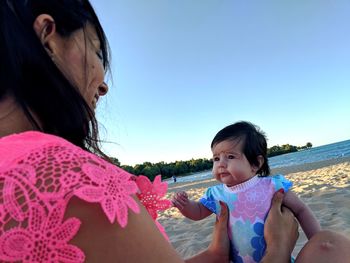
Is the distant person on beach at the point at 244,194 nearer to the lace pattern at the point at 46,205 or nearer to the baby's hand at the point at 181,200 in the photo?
the baby's hand at the point at 181,200

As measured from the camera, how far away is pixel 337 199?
13.7ft

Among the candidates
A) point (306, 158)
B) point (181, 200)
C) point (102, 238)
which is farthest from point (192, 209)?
point (306, 158)

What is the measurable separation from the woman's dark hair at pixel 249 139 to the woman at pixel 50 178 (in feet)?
5.53

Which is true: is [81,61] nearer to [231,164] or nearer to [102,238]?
[102,238]

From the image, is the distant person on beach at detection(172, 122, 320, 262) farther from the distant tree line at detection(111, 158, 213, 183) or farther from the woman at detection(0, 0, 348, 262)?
the distant tree line at detection(111, 158, 213, 183)

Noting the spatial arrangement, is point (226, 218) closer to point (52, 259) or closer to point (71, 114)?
point (71, 114)

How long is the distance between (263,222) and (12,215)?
160cm

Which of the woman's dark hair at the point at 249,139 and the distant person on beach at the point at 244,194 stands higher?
the woman's dark hair at the point at 249,139

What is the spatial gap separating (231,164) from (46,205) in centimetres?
182

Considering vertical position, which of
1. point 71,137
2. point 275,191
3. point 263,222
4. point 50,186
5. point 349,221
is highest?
point 71,137

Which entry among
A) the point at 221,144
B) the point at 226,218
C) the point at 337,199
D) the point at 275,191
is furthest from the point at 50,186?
the point at 337,199

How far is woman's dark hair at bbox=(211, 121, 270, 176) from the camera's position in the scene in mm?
2246

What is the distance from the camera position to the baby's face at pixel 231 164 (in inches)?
83.7

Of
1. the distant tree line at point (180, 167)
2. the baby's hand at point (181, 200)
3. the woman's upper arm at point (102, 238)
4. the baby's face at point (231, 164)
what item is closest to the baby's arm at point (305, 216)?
the baby's face at point (231, 164)
